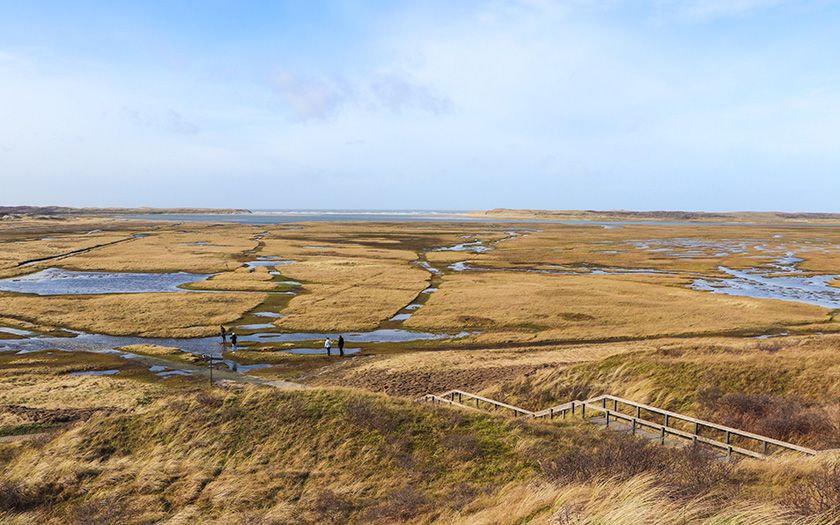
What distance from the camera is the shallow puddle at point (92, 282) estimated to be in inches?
2677

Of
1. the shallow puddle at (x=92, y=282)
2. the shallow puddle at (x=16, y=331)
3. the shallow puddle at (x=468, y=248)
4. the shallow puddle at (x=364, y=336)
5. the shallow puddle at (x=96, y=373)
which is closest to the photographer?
the shallow puddle at (x=96, y=373)

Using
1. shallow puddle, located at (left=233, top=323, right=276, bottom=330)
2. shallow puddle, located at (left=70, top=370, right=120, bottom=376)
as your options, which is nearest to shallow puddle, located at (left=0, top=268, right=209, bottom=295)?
shallow puddle, located at (left=233, top=323, right=276, bottom=330)

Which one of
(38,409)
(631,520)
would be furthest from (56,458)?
(631,520)

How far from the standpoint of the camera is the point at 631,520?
8398 mm

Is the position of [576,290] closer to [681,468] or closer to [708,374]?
[708,374]

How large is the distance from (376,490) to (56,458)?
11.7m

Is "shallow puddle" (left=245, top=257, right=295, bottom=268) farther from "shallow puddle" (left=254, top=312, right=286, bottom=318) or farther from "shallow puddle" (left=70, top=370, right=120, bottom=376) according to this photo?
"shallow puddle" (left=70, top=370, right=120, bottom=376)

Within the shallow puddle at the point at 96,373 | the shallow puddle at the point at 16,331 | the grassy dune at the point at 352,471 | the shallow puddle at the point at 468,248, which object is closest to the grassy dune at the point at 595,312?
the shallow puddle at the point at 96,373

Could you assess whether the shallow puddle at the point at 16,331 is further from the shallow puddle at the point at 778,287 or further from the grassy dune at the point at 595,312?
the shallow puddle at the point at 778,287

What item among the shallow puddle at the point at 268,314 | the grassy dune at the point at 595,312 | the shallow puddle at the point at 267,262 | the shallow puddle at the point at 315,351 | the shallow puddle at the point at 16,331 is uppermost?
the shallow puddle at the point at 267,262

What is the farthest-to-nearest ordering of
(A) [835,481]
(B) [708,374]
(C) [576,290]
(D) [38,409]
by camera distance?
(C) [576,290]
(D) [38,409]
(B) [708,374]
(A) [835,481]

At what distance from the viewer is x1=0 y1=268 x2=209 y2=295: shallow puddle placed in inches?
2677

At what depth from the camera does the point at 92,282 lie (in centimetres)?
7488

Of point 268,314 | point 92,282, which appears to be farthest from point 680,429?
point 92,282
